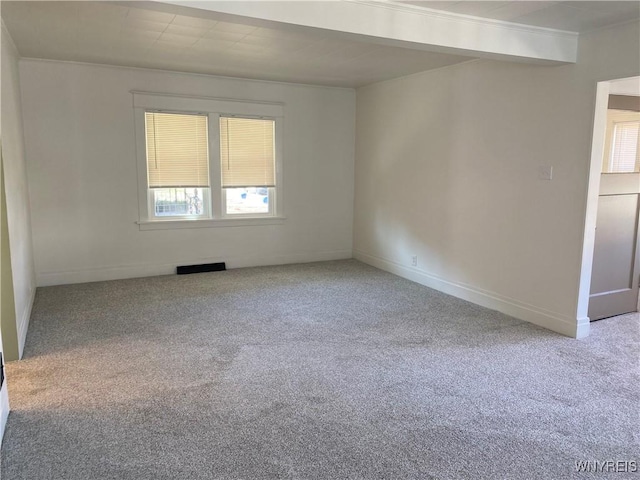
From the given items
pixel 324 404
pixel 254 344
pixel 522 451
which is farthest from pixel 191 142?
pixel 522 451

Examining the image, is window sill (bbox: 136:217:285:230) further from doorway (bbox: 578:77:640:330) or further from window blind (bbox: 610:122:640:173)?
window blind (bbox: 610:122:640:173)

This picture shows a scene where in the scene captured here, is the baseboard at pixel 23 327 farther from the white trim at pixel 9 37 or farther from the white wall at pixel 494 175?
the white wall at pixel 494 175

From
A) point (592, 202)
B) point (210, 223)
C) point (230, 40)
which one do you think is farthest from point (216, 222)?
point (592, 202)

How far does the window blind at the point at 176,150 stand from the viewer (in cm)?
563

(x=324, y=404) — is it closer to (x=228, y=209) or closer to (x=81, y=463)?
(x=81, y=463)

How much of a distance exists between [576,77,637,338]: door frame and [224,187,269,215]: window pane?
4.01 m

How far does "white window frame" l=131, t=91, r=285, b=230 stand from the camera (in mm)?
5543

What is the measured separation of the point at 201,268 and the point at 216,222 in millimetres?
632

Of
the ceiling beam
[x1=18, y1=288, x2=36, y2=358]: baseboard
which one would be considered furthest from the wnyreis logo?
[x1=18, y1=288, x2=36, y2=358]: baseboard

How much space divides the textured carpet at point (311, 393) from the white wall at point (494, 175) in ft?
1.54

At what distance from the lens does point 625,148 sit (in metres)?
4.25

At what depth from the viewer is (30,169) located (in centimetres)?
505

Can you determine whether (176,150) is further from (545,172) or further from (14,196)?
(545,172)

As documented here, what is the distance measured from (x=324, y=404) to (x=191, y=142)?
4137mm
